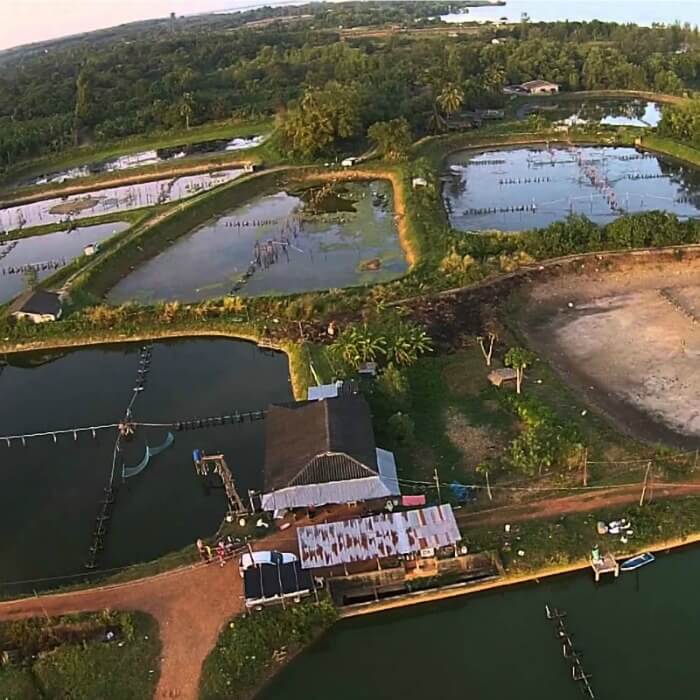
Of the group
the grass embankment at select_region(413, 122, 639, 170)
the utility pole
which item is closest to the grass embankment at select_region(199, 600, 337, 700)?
the utility pole

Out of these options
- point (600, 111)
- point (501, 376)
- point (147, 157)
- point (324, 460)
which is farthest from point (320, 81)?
point (324, 460)

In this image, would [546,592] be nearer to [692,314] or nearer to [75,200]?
[692,314]

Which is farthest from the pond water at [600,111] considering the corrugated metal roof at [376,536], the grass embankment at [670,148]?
the corrugated metal roof at [376,536]

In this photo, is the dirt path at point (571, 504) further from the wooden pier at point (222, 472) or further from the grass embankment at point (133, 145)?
the grass embankment at point (133, 145)

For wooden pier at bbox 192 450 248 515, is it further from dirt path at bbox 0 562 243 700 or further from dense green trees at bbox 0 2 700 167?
dense green trees at bbox 0 2 700 167

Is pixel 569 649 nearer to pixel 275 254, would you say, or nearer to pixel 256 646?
pixel 256 646

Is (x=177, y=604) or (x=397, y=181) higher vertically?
(x=397, y=181)

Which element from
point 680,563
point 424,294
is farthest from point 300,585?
point 424,294
